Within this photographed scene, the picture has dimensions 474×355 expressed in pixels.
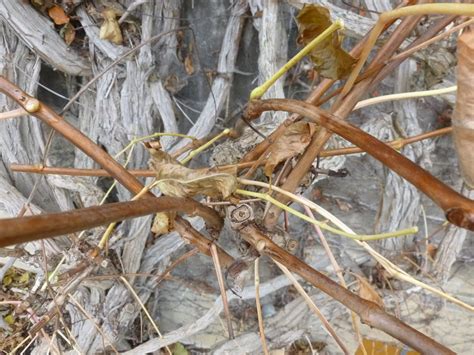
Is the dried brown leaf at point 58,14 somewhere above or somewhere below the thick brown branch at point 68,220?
above

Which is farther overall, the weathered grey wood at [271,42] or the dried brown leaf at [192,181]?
the weathered grey wood at [271,42]

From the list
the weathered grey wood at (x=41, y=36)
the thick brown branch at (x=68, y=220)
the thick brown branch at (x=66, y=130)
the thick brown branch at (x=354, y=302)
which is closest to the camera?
the thick brown branch at (x=68, y=220)

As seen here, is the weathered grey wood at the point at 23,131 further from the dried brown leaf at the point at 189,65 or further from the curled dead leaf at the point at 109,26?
the dried brown leaf at the point at 189,65

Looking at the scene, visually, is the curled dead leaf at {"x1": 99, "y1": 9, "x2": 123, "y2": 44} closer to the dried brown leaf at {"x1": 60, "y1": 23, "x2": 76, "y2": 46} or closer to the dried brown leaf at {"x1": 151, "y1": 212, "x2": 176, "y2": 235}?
the dried brown leaf at {"x1": 60, "y1": 23, "x2": 76, "y2": 46}

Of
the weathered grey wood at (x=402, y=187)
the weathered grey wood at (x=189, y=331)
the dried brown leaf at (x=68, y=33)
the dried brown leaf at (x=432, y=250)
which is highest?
the dried brown leaf at (x=68, y=33)

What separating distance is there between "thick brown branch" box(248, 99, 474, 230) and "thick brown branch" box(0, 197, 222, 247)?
160mm

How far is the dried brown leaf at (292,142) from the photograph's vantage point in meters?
0.47

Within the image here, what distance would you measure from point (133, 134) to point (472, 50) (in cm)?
89

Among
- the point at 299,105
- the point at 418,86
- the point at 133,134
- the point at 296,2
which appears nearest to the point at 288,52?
the point at 296,2

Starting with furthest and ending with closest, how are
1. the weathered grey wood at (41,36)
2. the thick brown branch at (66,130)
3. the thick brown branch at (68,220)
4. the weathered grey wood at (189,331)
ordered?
the weathered grey wood at (189,331) < the weathered grey wood at (41,36) < the thick brown branch at (66,130) < the thick brown branch at (68,220)

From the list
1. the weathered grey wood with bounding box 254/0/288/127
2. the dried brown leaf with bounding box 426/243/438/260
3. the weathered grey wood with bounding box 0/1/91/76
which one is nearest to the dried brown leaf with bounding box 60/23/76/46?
the weathered grey wood with bounding box 0/1/91/76

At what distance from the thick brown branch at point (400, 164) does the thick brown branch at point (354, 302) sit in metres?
0.11

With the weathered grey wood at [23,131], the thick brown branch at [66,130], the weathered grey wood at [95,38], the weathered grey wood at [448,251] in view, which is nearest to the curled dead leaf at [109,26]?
the weathered grey wood at [95,38]

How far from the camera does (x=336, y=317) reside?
4.15 feet
